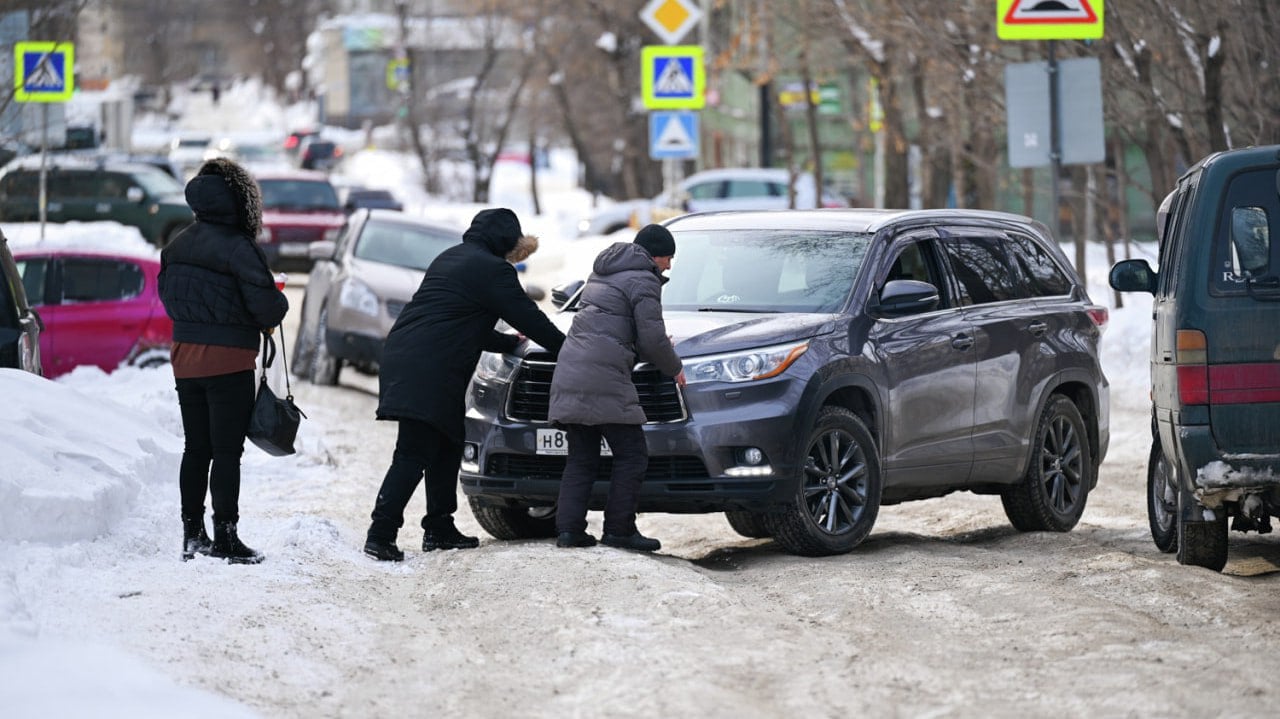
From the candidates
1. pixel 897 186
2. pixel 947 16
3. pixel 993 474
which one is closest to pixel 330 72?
pixel 897 186

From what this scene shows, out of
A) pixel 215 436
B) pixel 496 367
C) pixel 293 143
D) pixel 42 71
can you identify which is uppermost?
pixel 293 143

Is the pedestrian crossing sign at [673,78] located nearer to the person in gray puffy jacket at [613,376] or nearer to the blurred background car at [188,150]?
the person in gray puffy jacket at [613,376]

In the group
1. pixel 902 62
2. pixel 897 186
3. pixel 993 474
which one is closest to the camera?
pixel 993 474

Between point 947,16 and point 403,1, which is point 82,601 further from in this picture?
point 403,1

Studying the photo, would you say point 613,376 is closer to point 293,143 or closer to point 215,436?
point 215,436

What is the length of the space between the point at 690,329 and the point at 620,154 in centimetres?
5214

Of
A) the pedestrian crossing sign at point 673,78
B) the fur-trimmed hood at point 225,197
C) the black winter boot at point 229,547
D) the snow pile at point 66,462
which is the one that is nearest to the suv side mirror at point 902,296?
the fur-trimmed hood at point 225,197

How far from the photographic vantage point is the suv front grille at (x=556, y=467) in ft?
32.2

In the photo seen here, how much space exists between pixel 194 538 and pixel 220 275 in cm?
117

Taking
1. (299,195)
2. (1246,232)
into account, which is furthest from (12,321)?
(299,195)

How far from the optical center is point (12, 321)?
11258 millimetres

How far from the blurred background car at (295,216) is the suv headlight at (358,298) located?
475 inches

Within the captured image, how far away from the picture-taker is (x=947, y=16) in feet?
77.9

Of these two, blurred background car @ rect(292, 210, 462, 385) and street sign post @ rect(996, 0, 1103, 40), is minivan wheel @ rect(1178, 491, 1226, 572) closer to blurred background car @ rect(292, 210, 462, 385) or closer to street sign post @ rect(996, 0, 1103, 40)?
street sign post @ rect(996, 0, 1103, 40)
